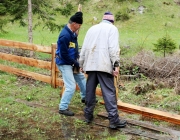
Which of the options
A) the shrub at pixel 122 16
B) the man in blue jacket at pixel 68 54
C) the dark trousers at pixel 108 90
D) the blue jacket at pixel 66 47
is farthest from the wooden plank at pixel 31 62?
the shrub at pixel 122 16

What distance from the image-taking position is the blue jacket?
15.5 ft

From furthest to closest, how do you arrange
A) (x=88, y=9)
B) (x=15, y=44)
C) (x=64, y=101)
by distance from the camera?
(x=88, y=9) → (x=15, y=44) → (x=64, y=101)

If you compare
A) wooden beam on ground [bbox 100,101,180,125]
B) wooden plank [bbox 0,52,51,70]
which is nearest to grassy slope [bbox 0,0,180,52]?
wooden plank [bbox 0,52,51,70]

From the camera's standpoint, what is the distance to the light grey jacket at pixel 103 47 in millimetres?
4250

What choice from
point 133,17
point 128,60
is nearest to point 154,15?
point 133,17

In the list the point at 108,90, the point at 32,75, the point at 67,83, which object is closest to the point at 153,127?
the point at 108,90

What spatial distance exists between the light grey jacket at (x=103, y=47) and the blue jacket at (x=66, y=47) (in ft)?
1.60

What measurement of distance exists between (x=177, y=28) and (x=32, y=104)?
20.1 meters

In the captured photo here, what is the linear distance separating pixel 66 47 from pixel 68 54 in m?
0.15

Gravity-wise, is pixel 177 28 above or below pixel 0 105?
above

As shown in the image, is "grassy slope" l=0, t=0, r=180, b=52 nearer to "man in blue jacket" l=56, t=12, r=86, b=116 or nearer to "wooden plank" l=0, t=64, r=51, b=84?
"wooden plank" l=0, t=64, r=51, b=84

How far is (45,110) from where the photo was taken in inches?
207

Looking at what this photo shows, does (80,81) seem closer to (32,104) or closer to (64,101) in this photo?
(64,101)

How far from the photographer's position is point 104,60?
14.0 ft
